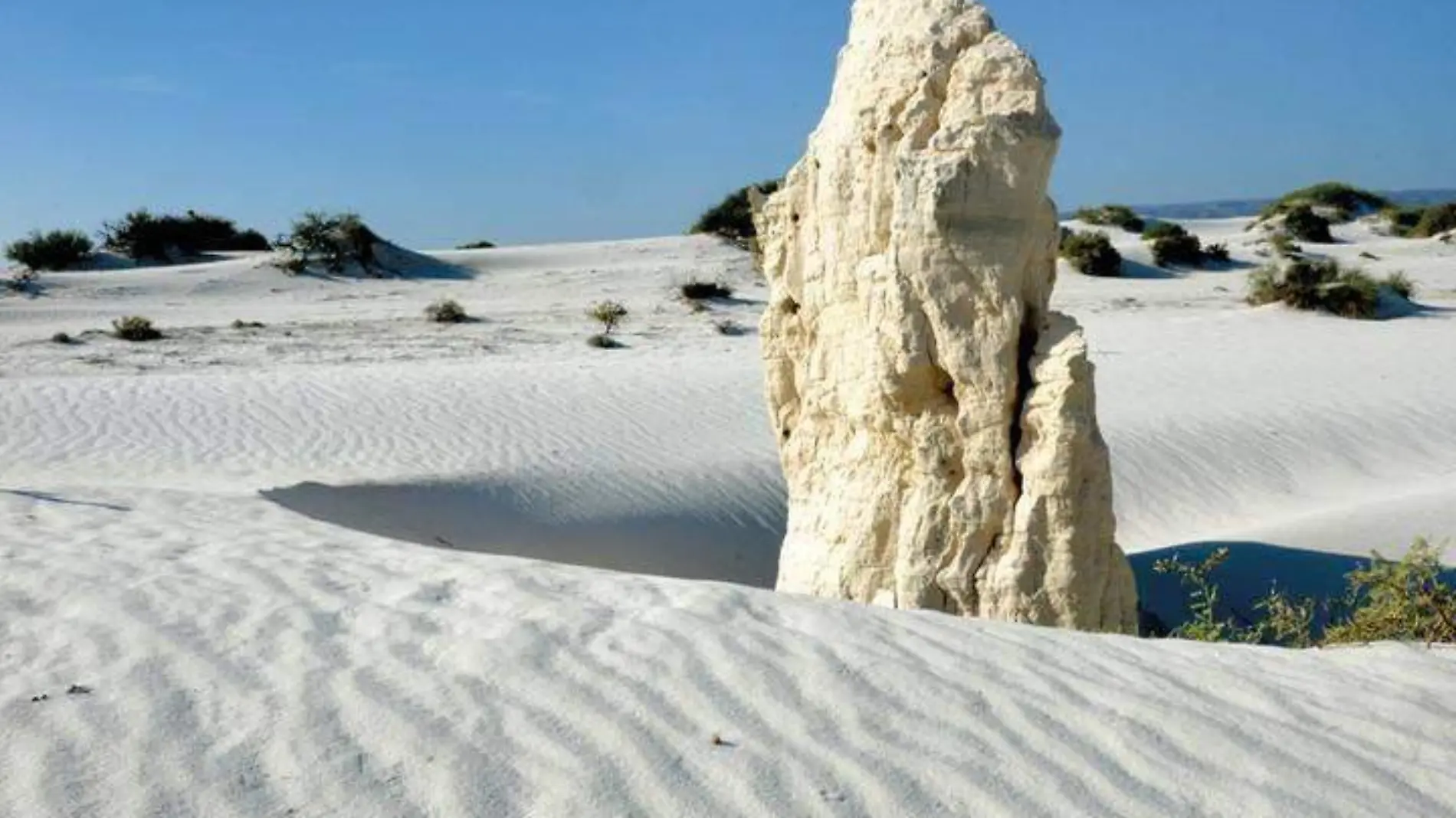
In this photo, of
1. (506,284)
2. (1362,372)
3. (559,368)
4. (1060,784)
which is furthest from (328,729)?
(506,284)

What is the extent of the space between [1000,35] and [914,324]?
1565 millimetres

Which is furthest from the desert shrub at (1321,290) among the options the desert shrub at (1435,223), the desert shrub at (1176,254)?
the desert shrub at (1435,223)

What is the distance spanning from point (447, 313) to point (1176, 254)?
15.0m

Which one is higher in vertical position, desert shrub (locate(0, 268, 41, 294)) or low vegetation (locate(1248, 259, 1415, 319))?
desert shrub (locate(0, 268, 41, 294))

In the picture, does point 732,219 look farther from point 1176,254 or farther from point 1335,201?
point 1335,201

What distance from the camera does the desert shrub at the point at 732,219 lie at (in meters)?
29.2

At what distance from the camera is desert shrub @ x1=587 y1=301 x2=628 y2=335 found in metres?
18.8

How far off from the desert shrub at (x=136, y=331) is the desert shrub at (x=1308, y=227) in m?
25.2

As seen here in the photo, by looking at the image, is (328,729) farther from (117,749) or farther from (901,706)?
(901,706)

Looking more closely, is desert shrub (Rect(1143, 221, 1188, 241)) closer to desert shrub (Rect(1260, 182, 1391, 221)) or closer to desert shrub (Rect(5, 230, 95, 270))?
desert shrub (Rect(1260, 182, 1391, 221))

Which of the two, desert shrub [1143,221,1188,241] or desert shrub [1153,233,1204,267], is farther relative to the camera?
desert shrub [1143,221,1188,241]

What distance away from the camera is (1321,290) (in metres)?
19.2

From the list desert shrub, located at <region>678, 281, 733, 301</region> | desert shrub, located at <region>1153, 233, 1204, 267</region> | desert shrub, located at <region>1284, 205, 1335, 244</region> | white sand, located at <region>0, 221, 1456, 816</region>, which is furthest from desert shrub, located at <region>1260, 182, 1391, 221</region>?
white sand, located at <region>0, 221, 1456, 816</region>

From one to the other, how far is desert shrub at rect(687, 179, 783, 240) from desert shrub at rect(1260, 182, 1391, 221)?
1488 centimetres
